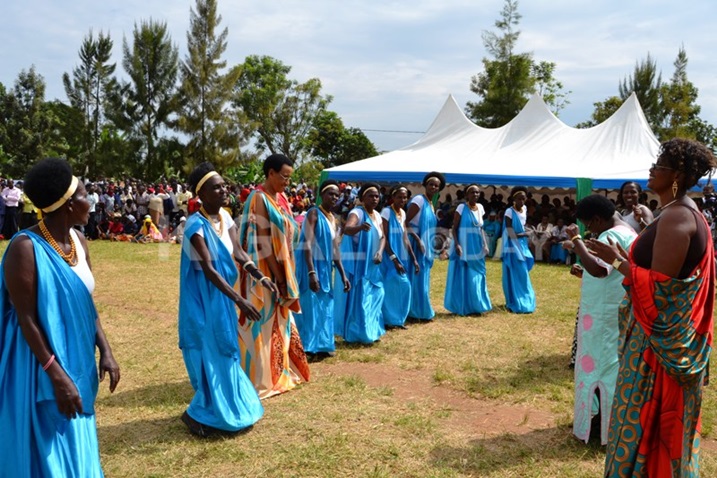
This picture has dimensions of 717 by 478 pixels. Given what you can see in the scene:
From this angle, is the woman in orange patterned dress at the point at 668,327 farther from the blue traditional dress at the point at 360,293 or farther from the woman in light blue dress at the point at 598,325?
the blue traditional dress at the point at 360,293

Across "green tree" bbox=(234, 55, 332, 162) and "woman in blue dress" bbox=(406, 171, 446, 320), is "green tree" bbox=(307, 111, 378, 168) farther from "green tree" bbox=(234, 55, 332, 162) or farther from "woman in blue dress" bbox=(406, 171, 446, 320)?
"woman in blue dress" bbox=(406, 171, 446, 320)

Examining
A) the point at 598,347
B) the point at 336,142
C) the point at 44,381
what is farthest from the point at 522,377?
the point at 336,142

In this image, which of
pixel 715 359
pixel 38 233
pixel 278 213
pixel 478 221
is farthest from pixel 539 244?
pixel 38 233

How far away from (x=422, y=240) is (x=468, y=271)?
1.04 m

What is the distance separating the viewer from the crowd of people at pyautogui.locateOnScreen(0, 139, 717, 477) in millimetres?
2592

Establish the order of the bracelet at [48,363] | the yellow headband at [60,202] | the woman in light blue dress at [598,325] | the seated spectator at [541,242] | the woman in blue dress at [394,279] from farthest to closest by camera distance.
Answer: the seated spectator at [541,242] < the woman in blue dress at [394,279] < the woman in light blue dress at [598,325] < the yellow headband at [60,202] < the bracelet at [48,363]

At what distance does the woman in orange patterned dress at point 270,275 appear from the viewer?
5129mm

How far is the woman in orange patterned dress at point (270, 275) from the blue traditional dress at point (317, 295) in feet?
2.99

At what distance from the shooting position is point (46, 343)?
102 inches

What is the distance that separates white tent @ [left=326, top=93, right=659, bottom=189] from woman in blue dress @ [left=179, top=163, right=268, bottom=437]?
12.4 metres

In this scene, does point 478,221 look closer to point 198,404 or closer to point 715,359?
point 715,359

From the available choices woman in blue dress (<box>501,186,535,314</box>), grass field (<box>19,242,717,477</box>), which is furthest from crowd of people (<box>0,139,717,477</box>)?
woman in blue dress (<box>501,186,535,314</box>)

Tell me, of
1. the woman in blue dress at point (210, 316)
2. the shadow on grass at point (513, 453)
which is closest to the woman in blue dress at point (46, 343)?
the woman in blue dress at point (210, 316)

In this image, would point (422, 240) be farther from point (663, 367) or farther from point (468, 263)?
point (663, 367)
